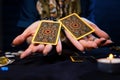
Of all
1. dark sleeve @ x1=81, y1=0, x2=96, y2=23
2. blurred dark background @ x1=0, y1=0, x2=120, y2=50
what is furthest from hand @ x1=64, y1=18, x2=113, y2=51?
blurred dark background @ x1=0, y1=0, x2=120, y2=50

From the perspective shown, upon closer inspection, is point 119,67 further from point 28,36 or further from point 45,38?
point 28,36

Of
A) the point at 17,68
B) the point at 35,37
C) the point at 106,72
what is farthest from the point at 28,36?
the point at 106,72

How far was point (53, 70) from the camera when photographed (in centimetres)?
75

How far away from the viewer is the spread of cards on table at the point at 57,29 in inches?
34.9

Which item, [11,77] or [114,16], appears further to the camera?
[114,16]

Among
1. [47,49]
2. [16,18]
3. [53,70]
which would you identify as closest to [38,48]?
[47,49]

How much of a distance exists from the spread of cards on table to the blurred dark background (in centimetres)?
61

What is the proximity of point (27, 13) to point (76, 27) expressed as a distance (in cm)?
52

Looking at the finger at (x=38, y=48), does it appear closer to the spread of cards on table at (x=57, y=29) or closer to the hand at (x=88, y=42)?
the spread of cards on table at (x=57, y=29)

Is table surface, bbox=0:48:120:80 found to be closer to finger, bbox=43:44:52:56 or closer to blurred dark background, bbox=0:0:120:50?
finger, bbox=43:44:52:56

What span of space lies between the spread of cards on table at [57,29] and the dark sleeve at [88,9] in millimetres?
387

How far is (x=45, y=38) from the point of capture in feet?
2.91

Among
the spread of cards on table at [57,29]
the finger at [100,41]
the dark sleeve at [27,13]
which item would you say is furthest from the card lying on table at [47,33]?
the dark sleeve at [27,13]

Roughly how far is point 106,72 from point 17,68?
0.26 m
